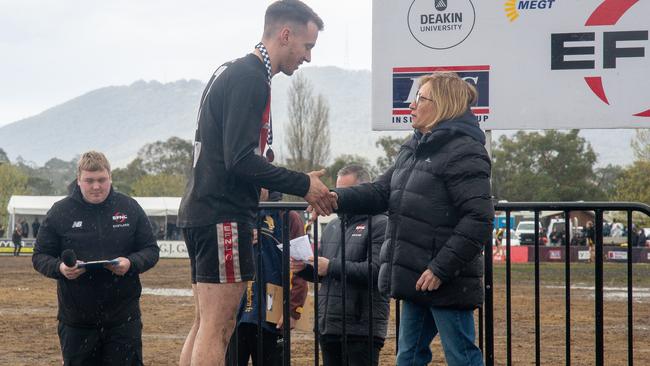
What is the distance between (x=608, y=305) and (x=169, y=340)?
374 inches

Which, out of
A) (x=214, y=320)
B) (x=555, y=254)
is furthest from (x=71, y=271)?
(x=555, y=254)

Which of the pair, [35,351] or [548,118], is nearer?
[548,118]

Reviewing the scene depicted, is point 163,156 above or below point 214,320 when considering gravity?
above

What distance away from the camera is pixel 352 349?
247 inches

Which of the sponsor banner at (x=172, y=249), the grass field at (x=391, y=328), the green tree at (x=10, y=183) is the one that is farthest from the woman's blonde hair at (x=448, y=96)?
the green tree at (x=10, y=183)

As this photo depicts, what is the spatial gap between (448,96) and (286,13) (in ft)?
3.30

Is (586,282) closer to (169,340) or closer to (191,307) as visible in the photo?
(191,307)

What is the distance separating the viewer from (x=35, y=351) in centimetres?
1132

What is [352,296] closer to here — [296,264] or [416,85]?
[296,264]

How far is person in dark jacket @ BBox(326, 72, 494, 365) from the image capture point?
4.69 meters

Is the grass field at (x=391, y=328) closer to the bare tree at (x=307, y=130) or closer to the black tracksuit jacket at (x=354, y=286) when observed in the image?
the black tracksuit jacket at (x=354, y=286)

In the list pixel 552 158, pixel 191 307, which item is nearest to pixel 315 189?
pixel 191 307

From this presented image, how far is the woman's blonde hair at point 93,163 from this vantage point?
6453mm

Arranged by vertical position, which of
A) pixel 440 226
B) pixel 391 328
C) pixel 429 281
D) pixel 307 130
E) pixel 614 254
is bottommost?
pixel 614 254
